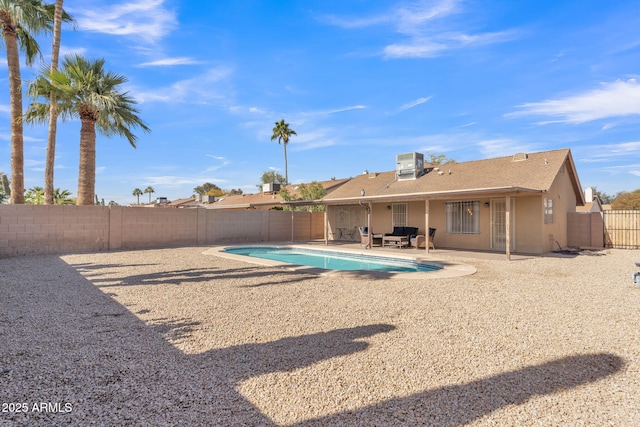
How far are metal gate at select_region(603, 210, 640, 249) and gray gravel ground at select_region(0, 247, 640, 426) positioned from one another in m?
11.4

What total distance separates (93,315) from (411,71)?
1605cm

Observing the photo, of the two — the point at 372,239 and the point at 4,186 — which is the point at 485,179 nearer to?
the point at 372,239

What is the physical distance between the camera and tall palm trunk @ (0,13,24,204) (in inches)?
565

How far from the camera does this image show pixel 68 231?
45.9ft

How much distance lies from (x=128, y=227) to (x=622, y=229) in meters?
22.8

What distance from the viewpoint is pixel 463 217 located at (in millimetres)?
15688

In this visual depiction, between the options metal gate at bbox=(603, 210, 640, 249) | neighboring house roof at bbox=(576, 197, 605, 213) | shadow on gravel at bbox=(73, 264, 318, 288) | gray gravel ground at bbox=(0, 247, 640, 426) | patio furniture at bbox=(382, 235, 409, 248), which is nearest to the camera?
gray gravel ground at bbox=(0, 247, 640, 426)

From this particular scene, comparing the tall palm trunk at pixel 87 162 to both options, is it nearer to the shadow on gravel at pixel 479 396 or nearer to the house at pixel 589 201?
the shadow on gravel at pixel 479 396

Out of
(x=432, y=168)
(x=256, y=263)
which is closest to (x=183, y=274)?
(x=256, y=263)

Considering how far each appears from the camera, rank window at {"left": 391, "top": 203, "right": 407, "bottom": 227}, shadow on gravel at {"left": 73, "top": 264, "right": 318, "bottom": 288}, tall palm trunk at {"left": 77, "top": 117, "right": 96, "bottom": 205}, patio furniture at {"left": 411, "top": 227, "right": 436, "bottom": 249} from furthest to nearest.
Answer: window at {"left": 391, "top": 203, "right": 407, "bottom": 227} < patio furniture at {"left": 411, "top": 227, "right": 436, "bottom": 249} < tall palm trunk at {"left": 77, "top": 117, "right": 96, "bottom": 205} < shadow on gravel at {"left": 73, "top": 264, "right": 318, "bottom": 288}

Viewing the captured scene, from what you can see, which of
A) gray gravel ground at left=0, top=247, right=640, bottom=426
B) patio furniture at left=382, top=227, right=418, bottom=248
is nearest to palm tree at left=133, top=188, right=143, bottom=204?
patio furniture at left=382, top=227, right=418, bottom=248

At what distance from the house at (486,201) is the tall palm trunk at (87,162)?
35.9 feet

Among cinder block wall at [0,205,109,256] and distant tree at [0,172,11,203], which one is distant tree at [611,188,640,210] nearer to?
cinder block wall at [0,205,109,256]

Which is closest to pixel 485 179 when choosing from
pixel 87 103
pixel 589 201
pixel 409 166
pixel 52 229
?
pixel 409 166
